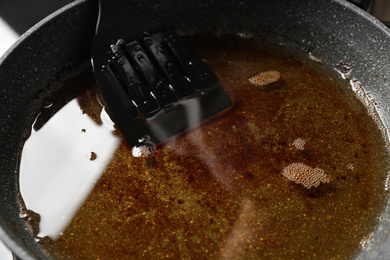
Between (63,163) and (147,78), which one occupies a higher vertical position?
(147,78)

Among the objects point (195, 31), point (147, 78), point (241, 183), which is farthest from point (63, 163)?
point (195, 31)

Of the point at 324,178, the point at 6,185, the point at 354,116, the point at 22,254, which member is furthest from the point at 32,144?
the point at 354,116

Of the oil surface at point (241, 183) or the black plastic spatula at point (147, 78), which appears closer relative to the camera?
the oil surface at point (241, 183)

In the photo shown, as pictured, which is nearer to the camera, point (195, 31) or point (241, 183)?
point (241, 183)

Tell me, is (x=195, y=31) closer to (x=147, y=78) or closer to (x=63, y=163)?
(x=147, y=78)

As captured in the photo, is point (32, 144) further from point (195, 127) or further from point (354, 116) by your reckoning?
point (354, 116)

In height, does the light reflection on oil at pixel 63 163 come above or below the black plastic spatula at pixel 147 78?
below
